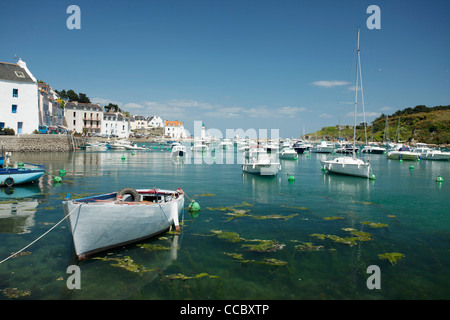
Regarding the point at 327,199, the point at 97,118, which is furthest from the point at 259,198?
the point at 97,118

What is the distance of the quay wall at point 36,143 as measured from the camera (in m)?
60.4

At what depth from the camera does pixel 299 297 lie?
9.23m

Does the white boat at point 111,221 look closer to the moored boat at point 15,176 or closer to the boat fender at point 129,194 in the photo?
the boat fender at point 129,194

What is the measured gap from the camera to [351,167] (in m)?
37.8

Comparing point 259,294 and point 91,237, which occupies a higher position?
point 91,237

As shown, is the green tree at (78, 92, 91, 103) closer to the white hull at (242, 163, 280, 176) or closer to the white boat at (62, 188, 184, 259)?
the white hull at (242, 163, 280, 176)

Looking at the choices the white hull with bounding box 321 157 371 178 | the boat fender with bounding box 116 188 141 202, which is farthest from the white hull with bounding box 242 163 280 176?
the boat fender with bounding box 116 188 141 202

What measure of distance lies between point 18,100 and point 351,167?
217 feet

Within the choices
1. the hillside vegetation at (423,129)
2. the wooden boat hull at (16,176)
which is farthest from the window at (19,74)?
the hillside vegetation at (423,129)

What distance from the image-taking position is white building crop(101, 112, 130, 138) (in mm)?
139800
